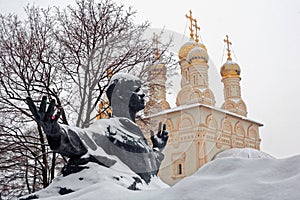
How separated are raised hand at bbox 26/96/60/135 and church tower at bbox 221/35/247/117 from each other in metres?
23.9

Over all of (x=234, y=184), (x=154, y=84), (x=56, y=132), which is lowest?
(x=234, y=184)

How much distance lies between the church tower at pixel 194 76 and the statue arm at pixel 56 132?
19482 mm

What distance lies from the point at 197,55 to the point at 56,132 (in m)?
21.5

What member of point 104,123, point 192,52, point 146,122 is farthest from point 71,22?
point 192,52

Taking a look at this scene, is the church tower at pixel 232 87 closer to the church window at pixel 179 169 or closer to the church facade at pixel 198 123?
the church facade at pixel 198 123

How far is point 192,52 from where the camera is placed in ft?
78.2

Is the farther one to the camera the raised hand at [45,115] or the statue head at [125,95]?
the statue head at [125,95]

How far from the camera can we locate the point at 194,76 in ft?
79.4

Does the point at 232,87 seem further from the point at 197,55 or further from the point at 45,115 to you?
the point at 45,115

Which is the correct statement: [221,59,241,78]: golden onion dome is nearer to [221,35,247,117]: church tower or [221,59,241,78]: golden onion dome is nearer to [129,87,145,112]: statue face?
[221,35,247,117]: church tower

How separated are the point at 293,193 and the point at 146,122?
28.2ft

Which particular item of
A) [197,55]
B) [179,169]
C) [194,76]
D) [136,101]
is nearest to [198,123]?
[179,169]

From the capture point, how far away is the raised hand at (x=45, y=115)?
2.44 m

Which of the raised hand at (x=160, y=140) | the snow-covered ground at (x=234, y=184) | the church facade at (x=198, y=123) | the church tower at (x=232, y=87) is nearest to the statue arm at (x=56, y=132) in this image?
the snow-covered ground at (x=234, y=184)
